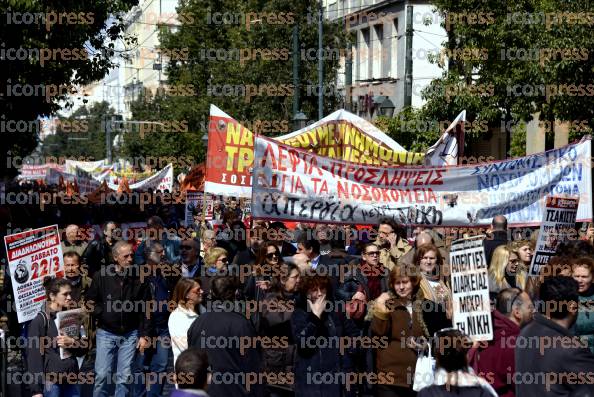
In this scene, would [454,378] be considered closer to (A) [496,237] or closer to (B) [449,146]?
(A) [496,237]

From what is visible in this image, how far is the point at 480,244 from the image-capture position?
873 cm

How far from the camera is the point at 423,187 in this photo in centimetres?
1412

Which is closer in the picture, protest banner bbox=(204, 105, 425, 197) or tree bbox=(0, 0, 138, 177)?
protest banner bbox=(204, 105, 425, 197)

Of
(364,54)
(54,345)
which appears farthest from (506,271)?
(364,54)

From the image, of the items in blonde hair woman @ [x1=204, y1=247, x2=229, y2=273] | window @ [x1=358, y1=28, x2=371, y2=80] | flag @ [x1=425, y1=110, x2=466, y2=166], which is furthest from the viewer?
window @ [x1=358, y1=28, x2=371, y2=80]

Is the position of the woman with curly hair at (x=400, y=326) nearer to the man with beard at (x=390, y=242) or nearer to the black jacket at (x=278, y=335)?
the black jacket at (x=278, y=335)

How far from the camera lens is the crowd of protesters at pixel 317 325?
7.00m

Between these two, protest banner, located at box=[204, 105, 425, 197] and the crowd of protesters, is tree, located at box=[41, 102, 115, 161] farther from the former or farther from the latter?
the crowd of protesters

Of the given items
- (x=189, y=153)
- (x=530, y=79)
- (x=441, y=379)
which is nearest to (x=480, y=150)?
(x=189, y=153)

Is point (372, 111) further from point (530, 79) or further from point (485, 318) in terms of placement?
point (485, 318)

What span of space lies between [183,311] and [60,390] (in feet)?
4.02

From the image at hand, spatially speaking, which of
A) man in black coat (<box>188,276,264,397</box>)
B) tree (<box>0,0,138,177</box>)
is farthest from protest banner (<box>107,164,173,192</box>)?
man in black coat (<box>188,276,264,397</box>)

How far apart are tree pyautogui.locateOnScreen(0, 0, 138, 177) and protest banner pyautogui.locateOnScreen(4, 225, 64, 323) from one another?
7369 millimetres

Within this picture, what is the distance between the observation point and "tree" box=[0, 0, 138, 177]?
1970 cm
